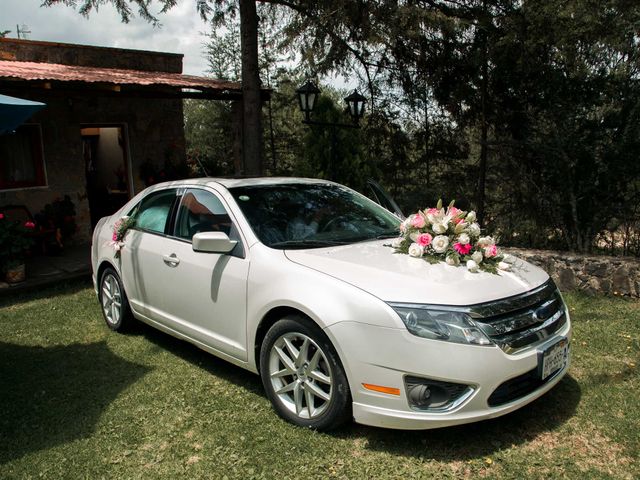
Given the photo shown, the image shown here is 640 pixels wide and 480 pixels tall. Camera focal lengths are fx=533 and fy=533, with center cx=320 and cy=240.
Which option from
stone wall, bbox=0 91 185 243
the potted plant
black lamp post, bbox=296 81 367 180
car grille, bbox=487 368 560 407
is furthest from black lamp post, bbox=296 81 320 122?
car grille, bbox=487 368 560 407

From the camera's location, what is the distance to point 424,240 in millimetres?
3459

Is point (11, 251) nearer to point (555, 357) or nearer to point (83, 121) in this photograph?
point (83, 121)

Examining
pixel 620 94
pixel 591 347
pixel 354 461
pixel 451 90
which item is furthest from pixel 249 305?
pixel 451 90

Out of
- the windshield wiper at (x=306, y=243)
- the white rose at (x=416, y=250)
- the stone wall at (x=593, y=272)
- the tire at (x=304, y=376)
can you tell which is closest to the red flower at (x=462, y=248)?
the white rose at (x=416, y=250)

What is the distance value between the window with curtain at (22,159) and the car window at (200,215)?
625cm

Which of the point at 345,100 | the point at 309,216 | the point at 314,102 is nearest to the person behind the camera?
the point at 309,216

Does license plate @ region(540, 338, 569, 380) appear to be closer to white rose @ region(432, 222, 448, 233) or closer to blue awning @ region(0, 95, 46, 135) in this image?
white rose @ region(432, 222, 448, 233)

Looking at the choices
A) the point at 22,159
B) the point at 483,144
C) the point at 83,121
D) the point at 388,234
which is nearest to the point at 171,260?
the point at 388,234

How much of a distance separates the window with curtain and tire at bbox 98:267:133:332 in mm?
4903

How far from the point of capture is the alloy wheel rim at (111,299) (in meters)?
5.19

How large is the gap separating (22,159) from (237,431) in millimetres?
8017

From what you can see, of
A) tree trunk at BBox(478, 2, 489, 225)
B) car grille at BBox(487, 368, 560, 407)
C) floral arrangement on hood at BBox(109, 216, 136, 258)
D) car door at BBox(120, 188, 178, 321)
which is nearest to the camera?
car grille at BBox(487, 368, 560, 407)

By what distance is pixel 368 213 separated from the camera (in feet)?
14.5

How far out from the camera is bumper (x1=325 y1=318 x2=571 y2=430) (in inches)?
107
